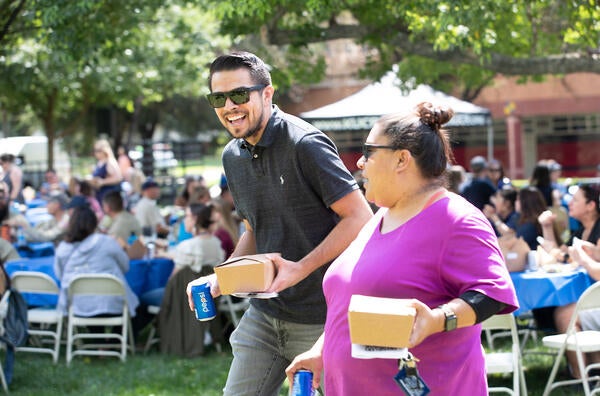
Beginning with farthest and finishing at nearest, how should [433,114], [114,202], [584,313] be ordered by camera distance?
1. [114,202]
2. [584,313]
3. [433,114]

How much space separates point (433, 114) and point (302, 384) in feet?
3.03

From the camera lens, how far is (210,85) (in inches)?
137

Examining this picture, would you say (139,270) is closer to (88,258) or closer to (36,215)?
(88,258)

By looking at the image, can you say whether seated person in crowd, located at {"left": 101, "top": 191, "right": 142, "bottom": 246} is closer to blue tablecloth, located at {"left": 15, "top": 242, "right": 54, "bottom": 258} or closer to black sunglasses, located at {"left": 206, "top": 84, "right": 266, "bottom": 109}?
blue tablecloth, located at {"left": 15, "top": 242, "right": 54, "bottom": 258}

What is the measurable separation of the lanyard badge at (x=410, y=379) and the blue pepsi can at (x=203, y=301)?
1081 mm

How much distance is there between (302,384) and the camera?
115 inches

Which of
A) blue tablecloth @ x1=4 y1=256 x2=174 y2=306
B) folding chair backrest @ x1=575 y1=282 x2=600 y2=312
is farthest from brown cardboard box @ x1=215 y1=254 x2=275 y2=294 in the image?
blue tablecloth @ x1=4 y1=256 x2=174 y2=306

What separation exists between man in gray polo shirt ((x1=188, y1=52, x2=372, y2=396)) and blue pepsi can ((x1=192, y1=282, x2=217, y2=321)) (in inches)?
1.6

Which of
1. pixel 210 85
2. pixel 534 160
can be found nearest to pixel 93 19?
pixel 210 85

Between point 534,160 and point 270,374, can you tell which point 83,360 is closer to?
point 270,374

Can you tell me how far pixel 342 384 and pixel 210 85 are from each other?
1.28 m

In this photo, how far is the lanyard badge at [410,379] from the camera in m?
2.47

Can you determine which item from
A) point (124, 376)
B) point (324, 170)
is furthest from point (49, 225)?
point (324, 170)

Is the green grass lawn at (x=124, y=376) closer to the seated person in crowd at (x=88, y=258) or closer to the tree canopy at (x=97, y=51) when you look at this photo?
the seated person in crowd at (x=88, y=258)
